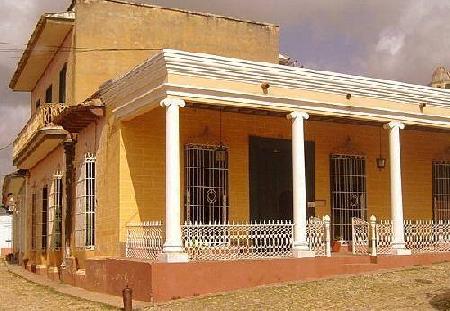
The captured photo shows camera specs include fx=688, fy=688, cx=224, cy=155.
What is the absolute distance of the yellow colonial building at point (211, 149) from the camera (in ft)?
42.5

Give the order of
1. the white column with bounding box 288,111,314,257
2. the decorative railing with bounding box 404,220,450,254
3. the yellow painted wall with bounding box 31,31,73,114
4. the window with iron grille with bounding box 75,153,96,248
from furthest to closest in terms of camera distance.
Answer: the yellow painted wall with bounding box 31,31,73,114, the window with iron grille with bounding box 75,153,96,248, the decorative railing with bounding box 404,220,450,254, the white column with bounding box 288,111,314,257

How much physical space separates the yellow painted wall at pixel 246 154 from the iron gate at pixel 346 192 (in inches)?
7.2

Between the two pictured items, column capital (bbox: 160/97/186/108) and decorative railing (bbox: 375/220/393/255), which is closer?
column capital (bbox: 160/97/186/108)

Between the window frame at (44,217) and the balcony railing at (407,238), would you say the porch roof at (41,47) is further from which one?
the balcony railing at (407,238)

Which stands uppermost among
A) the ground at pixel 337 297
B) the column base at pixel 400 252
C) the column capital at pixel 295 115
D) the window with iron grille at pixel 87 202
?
the column capital at pixel 295 115

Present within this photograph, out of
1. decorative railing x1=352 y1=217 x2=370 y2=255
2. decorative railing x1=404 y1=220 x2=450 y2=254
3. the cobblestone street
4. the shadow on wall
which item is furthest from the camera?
decorative railing x1=404 y1=220 x2=450 y2=254

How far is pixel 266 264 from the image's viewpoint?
41.5 feet

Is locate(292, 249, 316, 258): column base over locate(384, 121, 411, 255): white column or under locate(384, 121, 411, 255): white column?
under

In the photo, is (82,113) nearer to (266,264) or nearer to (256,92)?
(256,92)

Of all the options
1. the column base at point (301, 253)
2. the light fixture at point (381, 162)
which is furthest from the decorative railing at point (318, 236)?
the light fixture at point (381, 162)

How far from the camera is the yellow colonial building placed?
42.5ft

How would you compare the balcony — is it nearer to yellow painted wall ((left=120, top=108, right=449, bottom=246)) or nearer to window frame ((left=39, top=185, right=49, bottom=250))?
window frame ((left=39, top=185, right=49, bottom=250))

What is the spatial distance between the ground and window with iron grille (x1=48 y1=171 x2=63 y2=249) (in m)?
4.73

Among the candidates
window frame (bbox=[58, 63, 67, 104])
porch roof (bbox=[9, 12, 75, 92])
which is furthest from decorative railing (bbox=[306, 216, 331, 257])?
porch roof (bbox=[9, 12, 75, 92])
